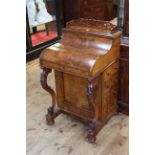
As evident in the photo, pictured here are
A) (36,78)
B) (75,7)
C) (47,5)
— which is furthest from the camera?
(75,7)

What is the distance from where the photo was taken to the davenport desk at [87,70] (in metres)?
1.68

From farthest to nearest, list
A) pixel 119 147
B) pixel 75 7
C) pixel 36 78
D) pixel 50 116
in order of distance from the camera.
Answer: pixel 75 7, pixel 36 78, pixel 50 116, pixel 119 147

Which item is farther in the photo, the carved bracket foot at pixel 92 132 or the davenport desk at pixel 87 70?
the carved bracket foot at pixel 92 132

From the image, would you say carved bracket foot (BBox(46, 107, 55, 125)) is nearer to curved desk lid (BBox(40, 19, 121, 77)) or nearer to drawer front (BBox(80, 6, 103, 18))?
curved desk lid (BBox(40, 19, 121, 77))

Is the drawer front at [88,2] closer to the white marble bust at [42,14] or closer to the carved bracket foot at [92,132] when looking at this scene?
the white marble bust at [42,14]

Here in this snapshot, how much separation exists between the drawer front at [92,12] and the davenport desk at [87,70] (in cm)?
241

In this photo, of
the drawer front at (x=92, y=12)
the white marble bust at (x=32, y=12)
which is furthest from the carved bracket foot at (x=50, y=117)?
the drawer front at (x=92, y=12)
